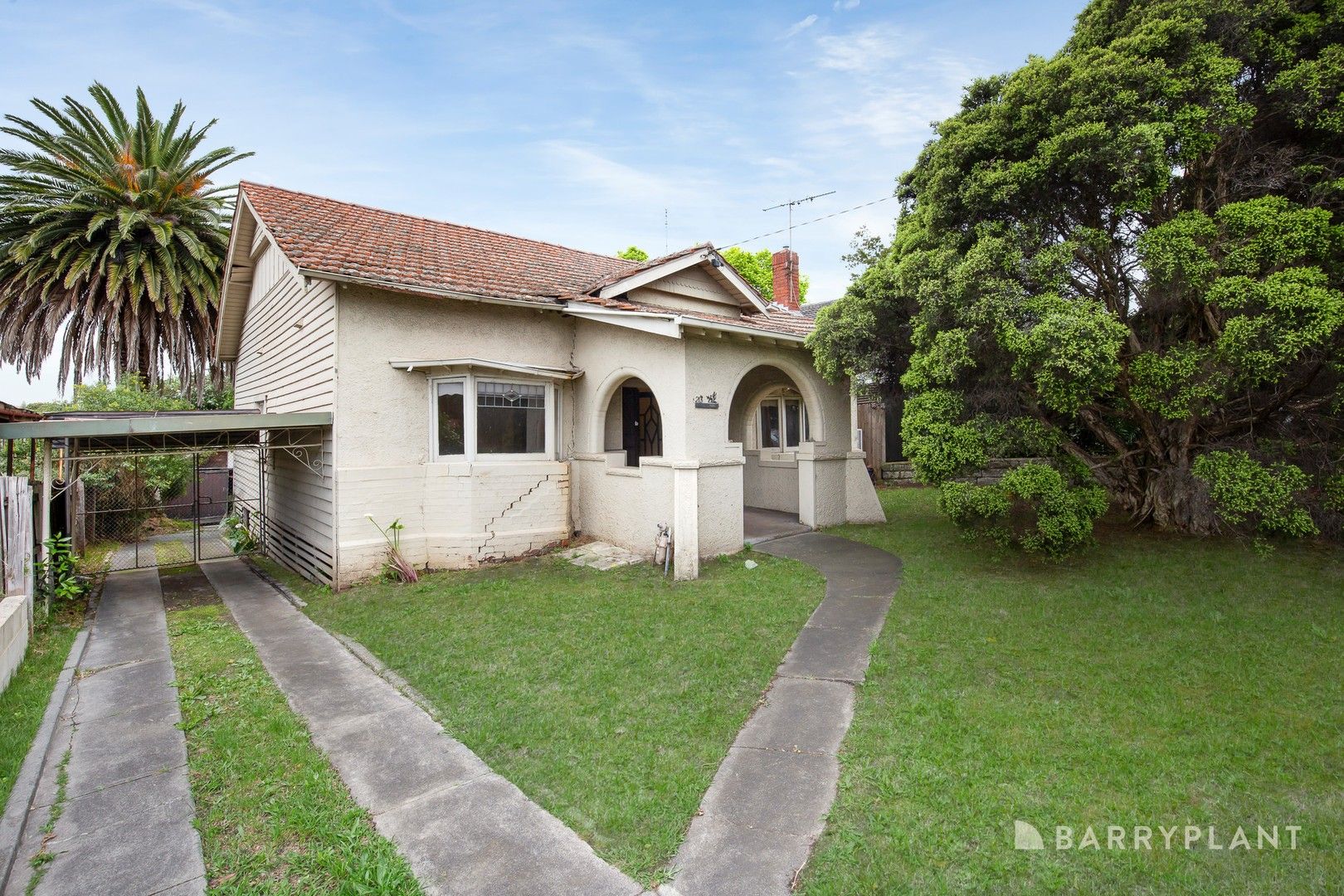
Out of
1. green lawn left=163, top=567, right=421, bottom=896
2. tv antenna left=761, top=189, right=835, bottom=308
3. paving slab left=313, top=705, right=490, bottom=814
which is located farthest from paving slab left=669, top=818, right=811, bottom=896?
tv antenna left=761, top=189, right=835, bottom=308

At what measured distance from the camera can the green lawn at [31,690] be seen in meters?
4.10

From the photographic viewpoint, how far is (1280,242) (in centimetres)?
604

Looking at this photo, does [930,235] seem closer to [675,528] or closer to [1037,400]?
[1037,400]

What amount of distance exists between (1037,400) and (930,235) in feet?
8.45

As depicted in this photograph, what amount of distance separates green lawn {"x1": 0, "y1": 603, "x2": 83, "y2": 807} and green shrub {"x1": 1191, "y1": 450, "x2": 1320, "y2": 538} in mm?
10009

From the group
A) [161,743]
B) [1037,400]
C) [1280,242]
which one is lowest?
[161,743]

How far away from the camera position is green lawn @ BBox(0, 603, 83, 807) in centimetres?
410

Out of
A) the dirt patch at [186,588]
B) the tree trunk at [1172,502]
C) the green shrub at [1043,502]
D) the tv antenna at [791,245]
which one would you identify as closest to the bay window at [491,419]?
the dirt patch at [186,588]

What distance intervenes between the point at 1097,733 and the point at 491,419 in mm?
8347

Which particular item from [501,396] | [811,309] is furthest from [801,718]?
[811,309]

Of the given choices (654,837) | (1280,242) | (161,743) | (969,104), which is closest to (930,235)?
(969,104)

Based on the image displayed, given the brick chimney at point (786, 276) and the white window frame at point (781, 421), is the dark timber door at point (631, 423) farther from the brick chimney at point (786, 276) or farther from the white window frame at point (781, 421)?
the brick chimney at point (786, 276)

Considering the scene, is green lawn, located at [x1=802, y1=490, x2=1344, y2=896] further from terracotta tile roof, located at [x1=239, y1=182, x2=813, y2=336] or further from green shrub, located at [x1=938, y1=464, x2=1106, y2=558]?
terracotta tile roof, located at [x1=239, y1=182, x2=813, y2=336]

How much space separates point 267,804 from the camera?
3596 millimetres
